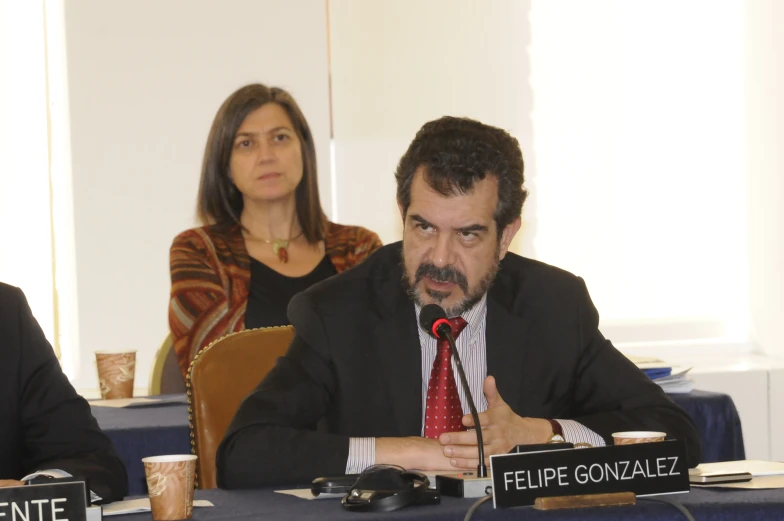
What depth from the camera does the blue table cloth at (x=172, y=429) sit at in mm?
2719

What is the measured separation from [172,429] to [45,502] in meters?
1.30

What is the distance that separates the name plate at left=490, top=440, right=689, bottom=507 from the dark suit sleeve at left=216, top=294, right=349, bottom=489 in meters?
0.49

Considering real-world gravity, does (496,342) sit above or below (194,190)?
below

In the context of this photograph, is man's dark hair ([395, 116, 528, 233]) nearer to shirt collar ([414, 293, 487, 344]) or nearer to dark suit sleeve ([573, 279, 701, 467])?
shirt collar ([414, 293, 487, 344])

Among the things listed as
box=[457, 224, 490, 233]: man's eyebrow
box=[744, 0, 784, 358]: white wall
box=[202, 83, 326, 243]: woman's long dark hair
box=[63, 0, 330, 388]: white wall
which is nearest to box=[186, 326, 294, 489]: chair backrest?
box=[457, 224, 490, 233]: man's eyebrow

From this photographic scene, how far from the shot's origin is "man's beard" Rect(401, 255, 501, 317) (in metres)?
2.32

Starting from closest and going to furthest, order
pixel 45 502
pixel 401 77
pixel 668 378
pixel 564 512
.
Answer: pixel 45 502 < pixel 564 512 < pixel 668 378 < pixel 401 77

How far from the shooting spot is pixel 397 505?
63.2 inches

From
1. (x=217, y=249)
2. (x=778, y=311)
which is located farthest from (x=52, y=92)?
(x=778, y=311)

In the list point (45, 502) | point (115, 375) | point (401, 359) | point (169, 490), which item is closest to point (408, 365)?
point (401, 359)

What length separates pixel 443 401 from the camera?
7.61ft

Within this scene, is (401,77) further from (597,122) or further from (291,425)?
(291,425)

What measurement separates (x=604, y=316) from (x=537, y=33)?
1264 mm

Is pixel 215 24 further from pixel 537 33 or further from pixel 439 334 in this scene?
pixel 439 334
